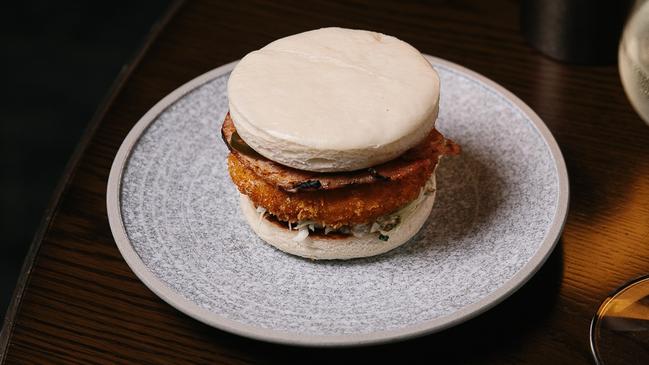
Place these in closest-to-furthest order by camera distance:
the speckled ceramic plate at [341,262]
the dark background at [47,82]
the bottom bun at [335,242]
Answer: the speckled ceramic plate at [341,262] → the bottom bun at [335,242] → the dark background at [47,82]

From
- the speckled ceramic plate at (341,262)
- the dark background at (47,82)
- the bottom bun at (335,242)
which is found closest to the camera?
the speckled ceramic plate at (341,262)

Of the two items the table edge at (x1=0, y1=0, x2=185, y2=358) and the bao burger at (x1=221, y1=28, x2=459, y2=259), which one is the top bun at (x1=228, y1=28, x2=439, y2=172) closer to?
the bao burger at (x1=221, y1=28, x2=459, y2=259)

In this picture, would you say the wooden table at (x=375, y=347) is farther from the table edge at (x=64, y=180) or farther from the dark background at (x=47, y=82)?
the dark background at (x=47, y=82)

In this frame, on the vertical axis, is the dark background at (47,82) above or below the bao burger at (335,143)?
below

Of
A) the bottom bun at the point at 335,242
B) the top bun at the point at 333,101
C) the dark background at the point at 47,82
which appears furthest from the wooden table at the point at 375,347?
the dark background at the point at 47,82

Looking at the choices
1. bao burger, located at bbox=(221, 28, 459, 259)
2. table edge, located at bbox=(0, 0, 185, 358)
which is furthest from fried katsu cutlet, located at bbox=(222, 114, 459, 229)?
table edge, located at bbox=(0, 0, 185, 358)

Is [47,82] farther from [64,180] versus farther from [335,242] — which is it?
[335,242]

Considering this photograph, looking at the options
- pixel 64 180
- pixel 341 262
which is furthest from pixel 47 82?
pixel 341 262
